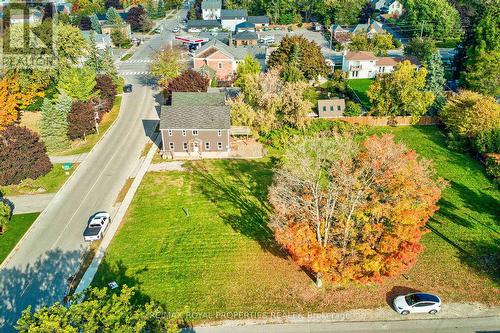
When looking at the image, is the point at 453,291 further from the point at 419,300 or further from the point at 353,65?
the point at 353,65

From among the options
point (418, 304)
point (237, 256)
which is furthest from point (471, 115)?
point (237, 256)

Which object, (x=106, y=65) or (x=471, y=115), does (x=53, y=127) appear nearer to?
(x=106, y=65)

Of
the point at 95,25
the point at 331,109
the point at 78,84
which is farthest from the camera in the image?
the point at 95,25

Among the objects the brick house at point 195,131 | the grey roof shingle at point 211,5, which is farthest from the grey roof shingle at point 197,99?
the grey roof shingle at point 211,5

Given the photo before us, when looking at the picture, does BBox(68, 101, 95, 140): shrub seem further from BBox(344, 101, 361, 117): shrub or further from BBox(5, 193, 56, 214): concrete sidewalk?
BBox(344, 101, 361, 117): shrub

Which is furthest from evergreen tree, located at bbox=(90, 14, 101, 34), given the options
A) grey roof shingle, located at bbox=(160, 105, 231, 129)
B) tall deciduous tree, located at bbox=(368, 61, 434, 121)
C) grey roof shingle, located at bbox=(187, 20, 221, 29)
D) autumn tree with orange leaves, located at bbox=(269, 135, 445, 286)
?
autumn tree with orange leaves, located at bbox=(269, 135, 445, 286)
